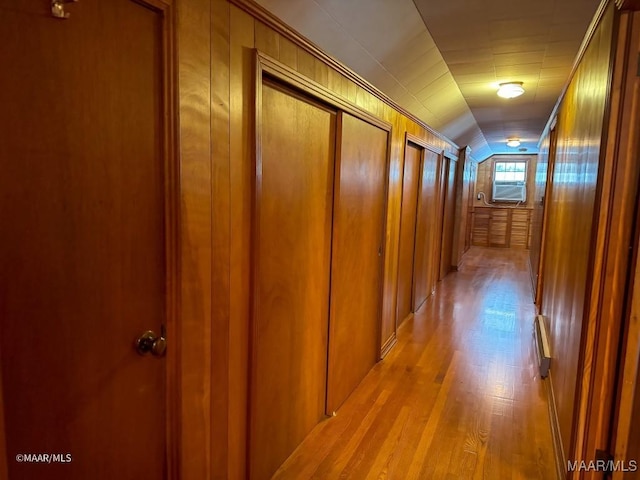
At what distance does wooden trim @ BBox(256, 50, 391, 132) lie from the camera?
1.53 meters

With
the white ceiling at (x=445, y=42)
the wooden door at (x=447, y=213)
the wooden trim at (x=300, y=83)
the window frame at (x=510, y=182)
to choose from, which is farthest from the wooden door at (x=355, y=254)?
the window frame at (x=510, y=182)

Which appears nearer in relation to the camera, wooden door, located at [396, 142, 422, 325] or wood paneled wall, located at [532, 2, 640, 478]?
wood paneled wall, located at [532, 2, 640, 478]

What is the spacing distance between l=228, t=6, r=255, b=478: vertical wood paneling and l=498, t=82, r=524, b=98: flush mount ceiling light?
10.7ft

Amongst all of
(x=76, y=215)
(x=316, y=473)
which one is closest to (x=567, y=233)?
(x=316, y=473)

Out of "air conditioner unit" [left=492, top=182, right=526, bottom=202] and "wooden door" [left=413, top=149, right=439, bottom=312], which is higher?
"air conditioner unit" [left=492, top=182, right=526, bottom=202]

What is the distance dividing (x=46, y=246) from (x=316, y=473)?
1.66m

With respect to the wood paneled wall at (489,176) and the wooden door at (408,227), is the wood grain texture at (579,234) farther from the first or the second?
the wood paneled wall at (489,176)

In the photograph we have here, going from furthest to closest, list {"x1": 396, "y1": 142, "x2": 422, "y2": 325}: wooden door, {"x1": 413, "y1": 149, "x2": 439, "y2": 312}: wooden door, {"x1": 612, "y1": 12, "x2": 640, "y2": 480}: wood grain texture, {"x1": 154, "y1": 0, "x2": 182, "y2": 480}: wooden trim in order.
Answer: {"x1": 413, "y1": 149, "x2": 439, "y2": 312}: wooden door, {"x1": 396, "y1": 142, "x2": 422, "y2": 325}: wooden door, {"x1": 612, "y1": 12, "x2": 640, "y2": 480}: wood grain texture, {"x1": 154, "y1": 0, "x2": 182, "y2": 480}: wooden trim

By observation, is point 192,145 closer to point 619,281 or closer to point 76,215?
point 76,215

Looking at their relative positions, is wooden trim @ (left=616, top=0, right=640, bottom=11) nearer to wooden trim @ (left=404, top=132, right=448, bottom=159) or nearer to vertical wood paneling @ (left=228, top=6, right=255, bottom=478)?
vertical wood paneling @ (left=228, top=6, right=255, bottom=478)

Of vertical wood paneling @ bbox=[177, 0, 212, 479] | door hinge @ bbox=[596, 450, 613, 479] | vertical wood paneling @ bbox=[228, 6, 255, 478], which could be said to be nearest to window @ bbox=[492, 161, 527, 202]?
door hinge @ bbox=[596, 450, 613, 479]

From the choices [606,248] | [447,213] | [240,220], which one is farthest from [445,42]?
[447,213]

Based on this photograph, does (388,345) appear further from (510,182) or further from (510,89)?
(510,182)

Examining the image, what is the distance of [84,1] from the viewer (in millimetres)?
964
